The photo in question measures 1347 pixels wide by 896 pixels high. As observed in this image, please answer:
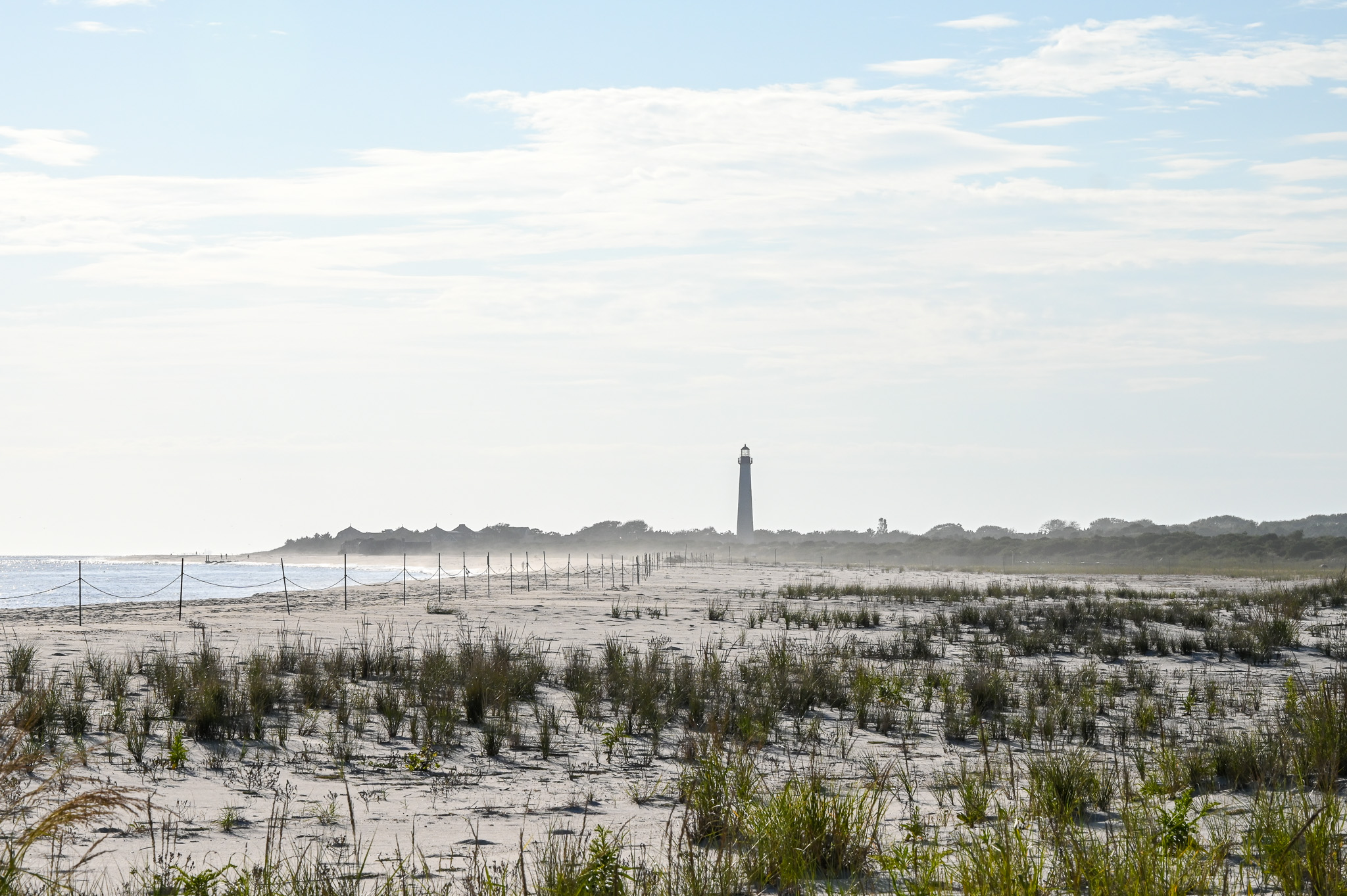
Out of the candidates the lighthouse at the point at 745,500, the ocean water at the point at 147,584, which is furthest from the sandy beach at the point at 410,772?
the lighthouse at the point at 745,500

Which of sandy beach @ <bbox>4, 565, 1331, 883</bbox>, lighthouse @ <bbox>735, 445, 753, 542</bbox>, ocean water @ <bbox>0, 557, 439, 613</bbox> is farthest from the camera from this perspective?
lighthouse @ <bbox>735, 445, 753, 542</bbox>

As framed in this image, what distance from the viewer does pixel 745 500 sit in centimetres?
11031

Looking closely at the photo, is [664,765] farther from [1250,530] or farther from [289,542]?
[289,542]

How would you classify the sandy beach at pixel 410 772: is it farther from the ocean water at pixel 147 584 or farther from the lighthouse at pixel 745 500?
the lighthouse at pixel 745 500

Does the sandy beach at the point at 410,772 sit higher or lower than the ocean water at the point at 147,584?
higher

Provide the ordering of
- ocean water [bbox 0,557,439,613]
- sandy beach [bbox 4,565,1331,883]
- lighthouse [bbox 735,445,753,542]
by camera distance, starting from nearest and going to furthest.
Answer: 1. sandy beach [bbox 4,565,1331,883]
2. ocean water [bbox 0,557,439,613]
3. lighthouse [bbox 735,445,753,542]

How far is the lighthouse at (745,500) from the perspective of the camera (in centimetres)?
10944

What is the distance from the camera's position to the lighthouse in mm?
109438

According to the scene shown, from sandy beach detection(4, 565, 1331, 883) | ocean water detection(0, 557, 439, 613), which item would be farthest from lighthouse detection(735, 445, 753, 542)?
sandy beach detection(4, 565, 1331, 883)

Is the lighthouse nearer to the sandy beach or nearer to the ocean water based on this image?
the ocean water

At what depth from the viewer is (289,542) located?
163 meters

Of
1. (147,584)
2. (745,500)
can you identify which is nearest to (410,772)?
(147,584)

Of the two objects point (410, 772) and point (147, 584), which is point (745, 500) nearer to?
point (147, 584)

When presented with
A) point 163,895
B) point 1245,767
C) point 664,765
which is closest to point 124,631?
point 664,765
